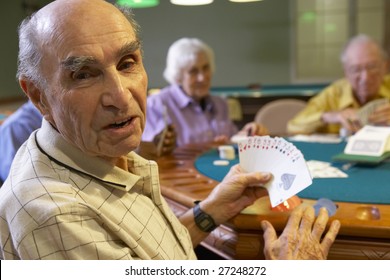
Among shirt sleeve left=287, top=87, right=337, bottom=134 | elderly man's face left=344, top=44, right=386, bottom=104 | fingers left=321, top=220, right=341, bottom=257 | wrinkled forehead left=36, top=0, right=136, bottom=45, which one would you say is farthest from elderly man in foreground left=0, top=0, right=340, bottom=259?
elderly man's face left=344, top=44, right=386, bottom=104

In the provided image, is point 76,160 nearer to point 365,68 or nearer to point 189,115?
point 189,115

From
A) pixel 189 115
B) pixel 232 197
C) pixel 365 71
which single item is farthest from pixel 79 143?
pixel 365 71

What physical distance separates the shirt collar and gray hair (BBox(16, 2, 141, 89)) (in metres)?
0.09

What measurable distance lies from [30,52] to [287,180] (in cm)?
58

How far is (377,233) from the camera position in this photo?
1.01 meters

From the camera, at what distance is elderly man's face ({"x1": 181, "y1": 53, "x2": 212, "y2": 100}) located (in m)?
2.64

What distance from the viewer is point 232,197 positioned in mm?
1121

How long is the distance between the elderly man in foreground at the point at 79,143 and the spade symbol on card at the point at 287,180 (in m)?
0.29

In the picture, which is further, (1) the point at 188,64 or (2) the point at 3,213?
(1) the point at 188,64

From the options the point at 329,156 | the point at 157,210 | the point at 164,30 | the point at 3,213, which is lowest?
the point at 329,156

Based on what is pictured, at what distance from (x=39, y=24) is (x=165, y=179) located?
0.83 meters

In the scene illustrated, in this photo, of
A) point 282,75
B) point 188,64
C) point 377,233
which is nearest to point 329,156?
point 377,233

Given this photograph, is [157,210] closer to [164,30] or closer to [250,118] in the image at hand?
[164,30]

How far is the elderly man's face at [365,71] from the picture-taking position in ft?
9.14
